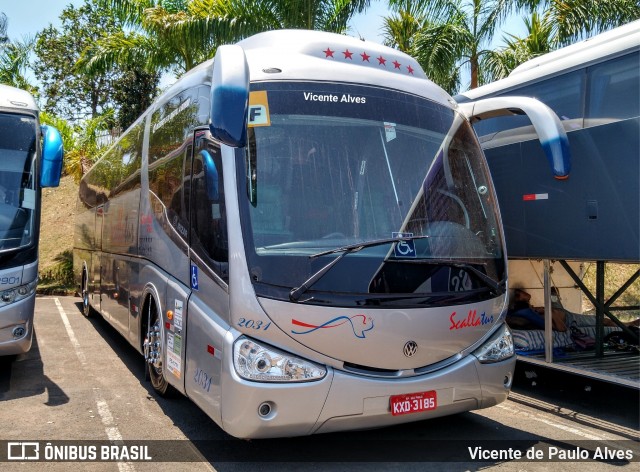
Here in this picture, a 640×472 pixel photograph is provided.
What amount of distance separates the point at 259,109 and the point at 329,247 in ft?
3.78

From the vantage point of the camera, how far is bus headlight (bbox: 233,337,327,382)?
403 centimetres

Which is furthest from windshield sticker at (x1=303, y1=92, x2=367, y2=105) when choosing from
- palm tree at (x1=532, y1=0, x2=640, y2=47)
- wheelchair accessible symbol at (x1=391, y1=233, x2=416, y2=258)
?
palm tree at (x1=532, y1=0, x2=640, y2=47)

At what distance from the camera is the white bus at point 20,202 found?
643cm

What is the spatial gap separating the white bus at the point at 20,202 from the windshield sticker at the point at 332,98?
136 inches

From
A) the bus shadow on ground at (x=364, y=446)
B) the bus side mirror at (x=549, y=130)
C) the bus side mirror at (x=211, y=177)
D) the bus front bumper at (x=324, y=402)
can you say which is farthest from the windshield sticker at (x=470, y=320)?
the bus side mirror at (x=211, y=177)

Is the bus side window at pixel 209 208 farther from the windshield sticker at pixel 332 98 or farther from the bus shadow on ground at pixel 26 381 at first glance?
the bus shadow on ground at pixel 26 381

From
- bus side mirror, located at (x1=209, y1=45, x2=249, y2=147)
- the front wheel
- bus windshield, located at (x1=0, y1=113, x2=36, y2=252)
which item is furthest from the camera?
bus windshield, located at (x1=0, y1=113, x2=36, y2=252)

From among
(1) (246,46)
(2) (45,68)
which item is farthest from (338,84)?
(2) (45,68)

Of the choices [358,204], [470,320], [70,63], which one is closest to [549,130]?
[470,320]

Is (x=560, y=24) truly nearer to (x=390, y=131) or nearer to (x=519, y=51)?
(x=519, y=51)

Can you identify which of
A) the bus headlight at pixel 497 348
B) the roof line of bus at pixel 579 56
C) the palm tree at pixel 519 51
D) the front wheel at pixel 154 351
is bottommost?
the front wheel at pixel 154 351

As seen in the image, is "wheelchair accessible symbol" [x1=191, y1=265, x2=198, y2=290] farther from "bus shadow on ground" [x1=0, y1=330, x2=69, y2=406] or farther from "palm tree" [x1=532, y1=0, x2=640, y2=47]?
"palm tree" [x1=532, y1=0, x2=640, y2=47]

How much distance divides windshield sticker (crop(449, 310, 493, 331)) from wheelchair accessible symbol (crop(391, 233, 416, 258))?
57cm

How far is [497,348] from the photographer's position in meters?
4.87
